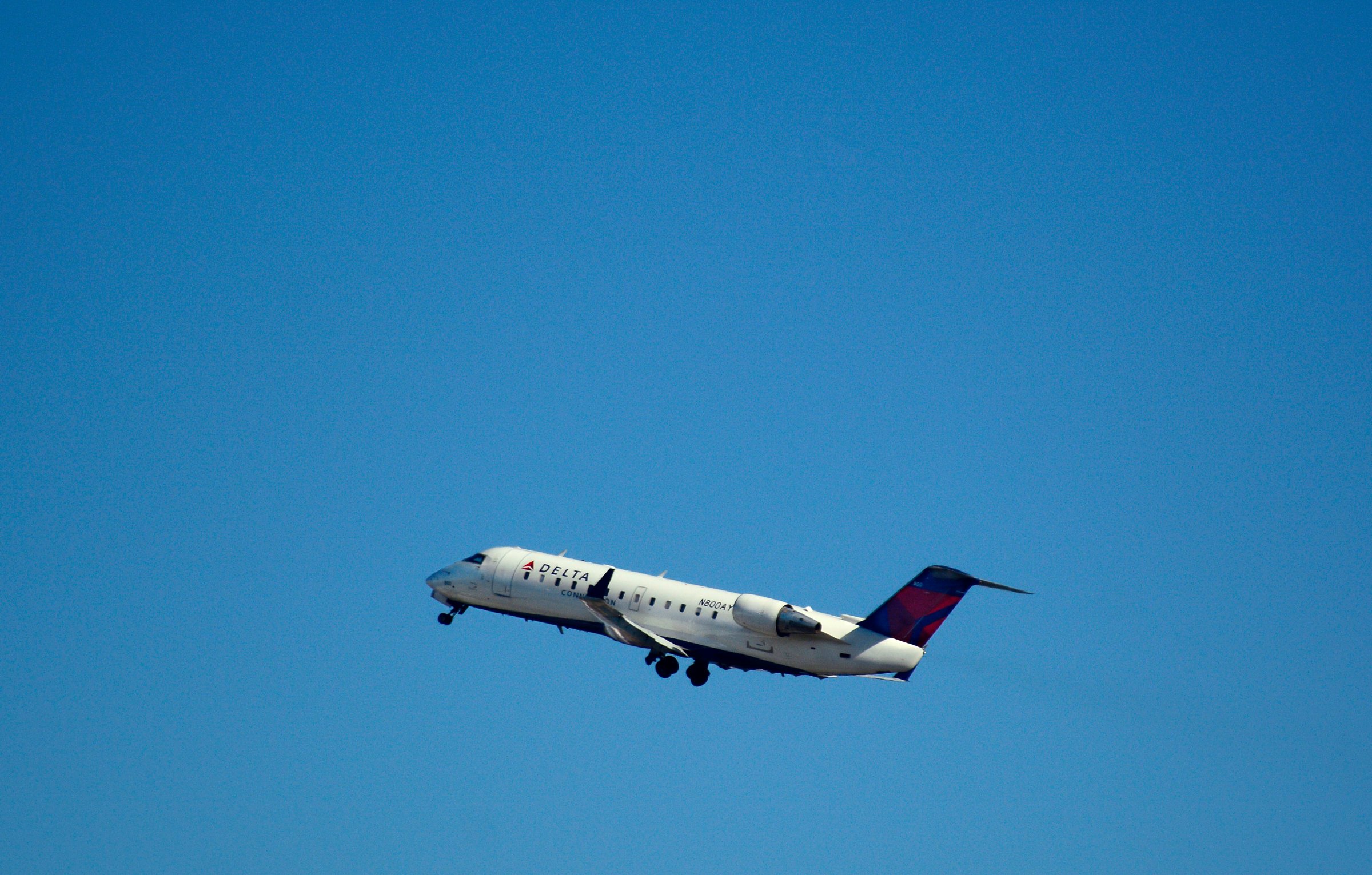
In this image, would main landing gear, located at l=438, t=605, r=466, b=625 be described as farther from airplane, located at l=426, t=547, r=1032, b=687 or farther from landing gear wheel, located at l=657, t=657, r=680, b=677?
landing gear wheel, located at l=657, t=657, r=680, b=677

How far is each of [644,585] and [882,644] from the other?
38.0 ft

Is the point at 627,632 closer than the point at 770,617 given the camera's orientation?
No

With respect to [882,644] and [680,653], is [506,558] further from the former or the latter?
[882,644]

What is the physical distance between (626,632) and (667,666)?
227 centimetres

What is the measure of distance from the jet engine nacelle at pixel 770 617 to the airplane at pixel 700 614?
0.03 m

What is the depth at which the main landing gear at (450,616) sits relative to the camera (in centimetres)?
8369

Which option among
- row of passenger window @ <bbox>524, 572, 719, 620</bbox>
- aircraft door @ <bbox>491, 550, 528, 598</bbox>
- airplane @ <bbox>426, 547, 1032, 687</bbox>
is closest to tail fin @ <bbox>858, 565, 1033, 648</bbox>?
airplane @ <bbox>426, 547, 1032, 687</bbox>

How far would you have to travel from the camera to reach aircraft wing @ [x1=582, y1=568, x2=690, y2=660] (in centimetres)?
7425

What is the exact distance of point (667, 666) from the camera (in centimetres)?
7475

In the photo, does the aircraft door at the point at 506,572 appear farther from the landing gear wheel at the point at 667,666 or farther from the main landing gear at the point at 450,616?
the landing gear wheel at the point at 667,666

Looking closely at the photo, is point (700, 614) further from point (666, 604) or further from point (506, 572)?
point (506, 572)

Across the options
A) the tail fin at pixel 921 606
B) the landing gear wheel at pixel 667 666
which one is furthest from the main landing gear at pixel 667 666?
the tail fin at pixel 921 606

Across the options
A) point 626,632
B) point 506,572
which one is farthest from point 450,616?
point 626,632

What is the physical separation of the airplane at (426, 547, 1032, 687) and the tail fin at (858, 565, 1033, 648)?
0.03m
